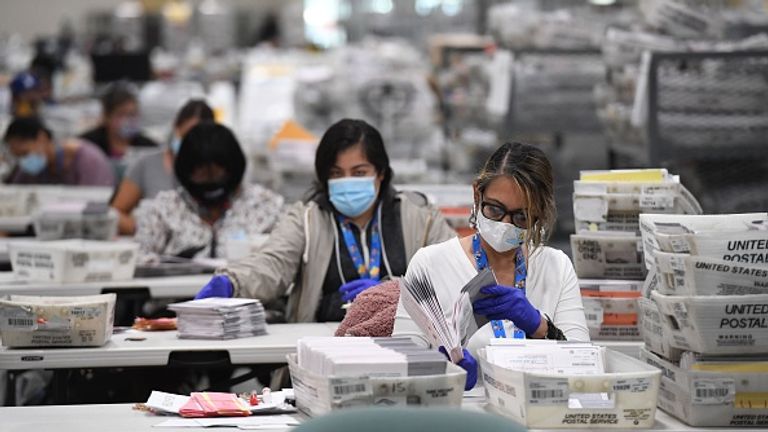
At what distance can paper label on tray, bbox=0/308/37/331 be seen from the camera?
4.39m

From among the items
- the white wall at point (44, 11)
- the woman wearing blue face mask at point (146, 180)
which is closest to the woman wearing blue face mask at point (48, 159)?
the woman wearing blue face mask at point (146, 180)

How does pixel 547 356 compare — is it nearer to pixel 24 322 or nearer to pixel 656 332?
pixel 656 332

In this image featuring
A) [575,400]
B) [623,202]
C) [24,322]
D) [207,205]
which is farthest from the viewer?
[207,205]

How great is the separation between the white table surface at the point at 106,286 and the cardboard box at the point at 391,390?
2611 mm

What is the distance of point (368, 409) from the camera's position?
2.43 metres

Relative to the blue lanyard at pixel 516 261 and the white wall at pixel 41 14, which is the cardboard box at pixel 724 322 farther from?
the white wall at pixel 41 14

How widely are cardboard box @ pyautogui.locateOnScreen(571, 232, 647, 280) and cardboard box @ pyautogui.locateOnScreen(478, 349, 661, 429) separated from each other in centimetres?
146

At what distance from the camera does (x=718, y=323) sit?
3373 mm

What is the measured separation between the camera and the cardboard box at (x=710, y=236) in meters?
3.42

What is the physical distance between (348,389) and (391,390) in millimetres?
96

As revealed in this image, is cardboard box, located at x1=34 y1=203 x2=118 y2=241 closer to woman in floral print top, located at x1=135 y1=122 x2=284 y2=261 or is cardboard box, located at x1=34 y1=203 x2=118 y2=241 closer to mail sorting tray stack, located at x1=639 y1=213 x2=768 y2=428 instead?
woman in floral print top, located at x1=135 y1=122 x2=284 y2=261

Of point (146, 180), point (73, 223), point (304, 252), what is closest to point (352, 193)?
point (304, 252)

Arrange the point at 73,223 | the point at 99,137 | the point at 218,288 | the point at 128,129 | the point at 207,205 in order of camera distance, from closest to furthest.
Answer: the point at 218,288 → the point at 207,205 → the point at 73,223 → the point at 99,137 → the point at 128,129

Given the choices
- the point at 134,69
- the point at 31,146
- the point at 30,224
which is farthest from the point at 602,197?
the point at 134,69
